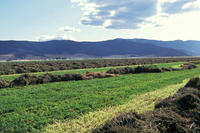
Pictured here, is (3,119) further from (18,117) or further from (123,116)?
(123,116)

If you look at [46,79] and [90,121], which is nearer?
[90,121]

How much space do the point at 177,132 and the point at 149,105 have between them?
15.9ft

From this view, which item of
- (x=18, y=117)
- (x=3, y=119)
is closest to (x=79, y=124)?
(x=18, y=117)

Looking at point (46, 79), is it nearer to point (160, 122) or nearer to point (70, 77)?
point (70, 77)

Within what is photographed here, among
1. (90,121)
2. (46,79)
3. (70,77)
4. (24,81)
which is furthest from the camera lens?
(70,77)

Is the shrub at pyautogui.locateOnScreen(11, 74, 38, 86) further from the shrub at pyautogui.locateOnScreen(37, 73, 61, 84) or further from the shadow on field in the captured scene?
the shadow on field

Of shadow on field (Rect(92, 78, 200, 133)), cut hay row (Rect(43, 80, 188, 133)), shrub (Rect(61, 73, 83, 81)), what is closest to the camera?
shadow on field (Rect(92, 78, 200, 133))

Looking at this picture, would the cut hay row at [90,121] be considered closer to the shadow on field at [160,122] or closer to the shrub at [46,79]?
the shadow on field at [160,122]

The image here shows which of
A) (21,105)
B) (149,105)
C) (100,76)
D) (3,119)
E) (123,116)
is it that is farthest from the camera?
(100,76)

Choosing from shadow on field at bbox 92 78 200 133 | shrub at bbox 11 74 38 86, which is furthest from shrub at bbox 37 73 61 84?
shadow on field at bbox 92 78 200 133

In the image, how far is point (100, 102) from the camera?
39.7 feet

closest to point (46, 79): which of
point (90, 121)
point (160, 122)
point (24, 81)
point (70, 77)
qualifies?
point (24, 81)

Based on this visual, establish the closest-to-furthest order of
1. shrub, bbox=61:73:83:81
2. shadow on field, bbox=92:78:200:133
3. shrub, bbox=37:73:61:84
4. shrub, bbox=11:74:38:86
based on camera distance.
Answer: shadow on field, bbox=92:78:200:133, shrub, bbox=11:74:38:86, shrub, bbox=37:73:61:84, shrub, bbox=61:73:83:81

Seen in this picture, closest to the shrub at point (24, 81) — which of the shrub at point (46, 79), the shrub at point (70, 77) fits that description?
the shrub at point (46, 79)
